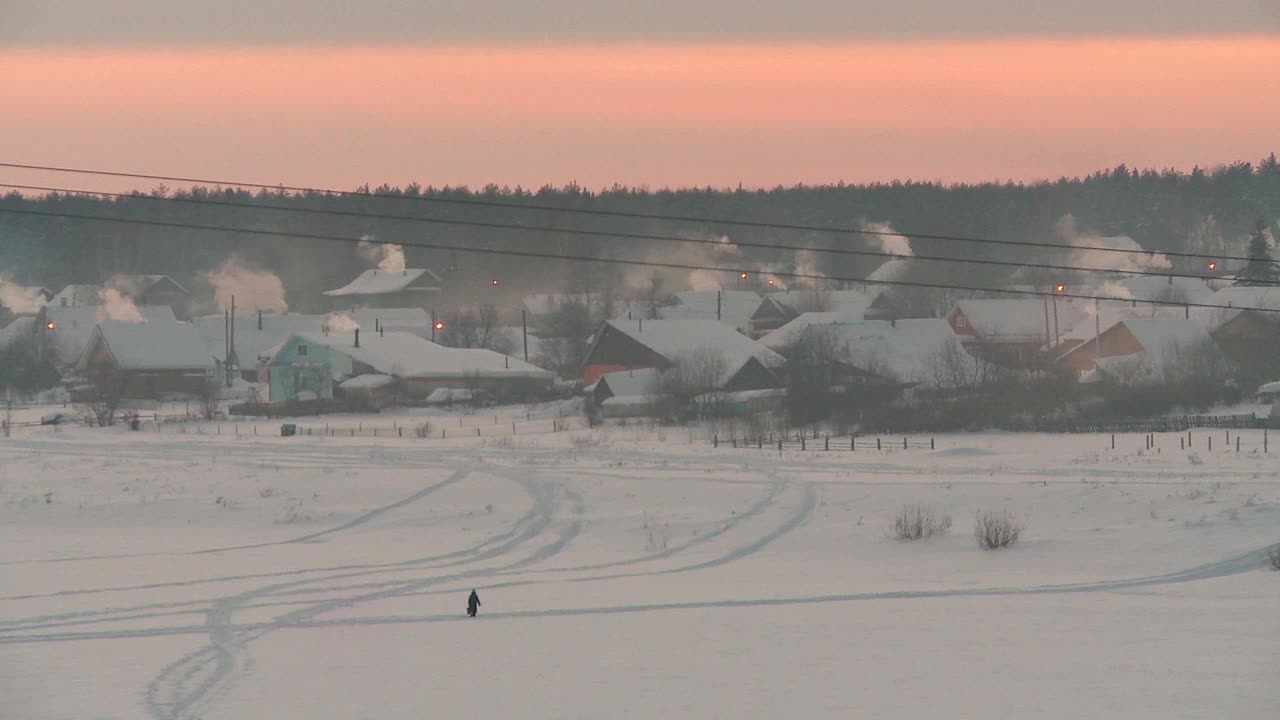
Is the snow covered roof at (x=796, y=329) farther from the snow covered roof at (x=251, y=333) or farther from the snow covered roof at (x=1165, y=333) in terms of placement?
the snow covered roof at (x=251, y=333)

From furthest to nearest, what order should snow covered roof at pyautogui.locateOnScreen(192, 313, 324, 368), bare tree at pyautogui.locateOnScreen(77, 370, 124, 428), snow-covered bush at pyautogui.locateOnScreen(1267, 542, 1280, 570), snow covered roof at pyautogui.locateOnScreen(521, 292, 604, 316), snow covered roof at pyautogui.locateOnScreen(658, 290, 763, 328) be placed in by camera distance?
snow covered roof at pyautogui.locateOnScreen(521, 292, 604, 316)
snow covered roof at pyautogui.locateOnScreen(658, 290, 763, 328)
snow covered roof at pyautogui.locateOnScreen(192, 313, 324, 368)
bare tree at pyautogui.locateOnScreen(77, 370, 124, 428)
snow-covered bush at pyautogui.locateOnScreen(1267, 542, 1280, 570)

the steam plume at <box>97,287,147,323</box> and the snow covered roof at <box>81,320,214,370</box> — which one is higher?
the steam plume at <box>97,287,147,323</box>

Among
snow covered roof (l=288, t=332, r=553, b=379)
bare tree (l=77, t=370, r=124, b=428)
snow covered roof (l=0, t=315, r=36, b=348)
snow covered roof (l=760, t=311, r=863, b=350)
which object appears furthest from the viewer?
snow covered roof (l=0, t=315, r=36, b=348)

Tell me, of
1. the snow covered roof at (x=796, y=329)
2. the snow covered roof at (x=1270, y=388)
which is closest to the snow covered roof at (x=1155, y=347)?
the snow covered roof at (x=1270, y=388)

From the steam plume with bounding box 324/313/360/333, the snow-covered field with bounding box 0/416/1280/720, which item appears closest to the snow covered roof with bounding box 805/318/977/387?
the snow-covered field with bounding box 0/416/1280/720

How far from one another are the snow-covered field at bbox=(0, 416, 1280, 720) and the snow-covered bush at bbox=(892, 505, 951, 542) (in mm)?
577

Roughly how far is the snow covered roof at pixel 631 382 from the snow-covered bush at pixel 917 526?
45653 mm

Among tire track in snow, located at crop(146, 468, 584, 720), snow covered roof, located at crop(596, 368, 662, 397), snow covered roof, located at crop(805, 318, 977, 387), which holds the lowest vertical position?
tire track in snow, located at crop(146, 468, 584, 720)

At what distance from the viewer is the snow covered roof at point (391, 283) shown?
164 meters

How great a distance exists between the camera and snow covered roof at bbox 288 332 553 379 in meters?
96.4

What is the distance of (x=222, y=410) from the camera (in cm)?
8962

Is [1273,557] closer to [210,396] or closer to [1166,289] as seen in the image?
[210,396]

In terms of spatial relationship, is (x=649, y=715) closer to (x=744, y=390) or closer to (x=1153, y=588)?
(x=1153, y=588)

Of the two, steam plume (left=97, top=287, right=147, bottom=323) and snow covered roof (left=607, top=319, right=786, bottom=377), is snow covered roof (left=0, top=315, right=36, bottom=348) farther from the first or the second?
snow covered roof (left=607, top=319, right=786, bottom=377)
